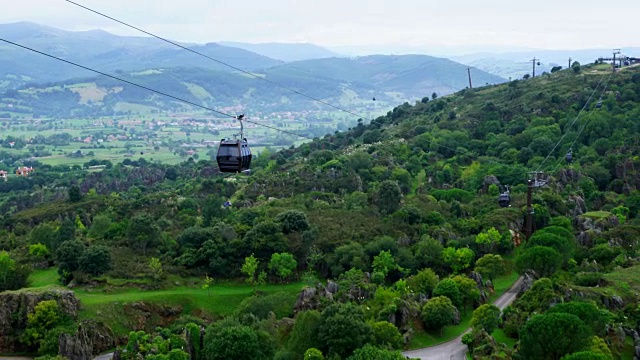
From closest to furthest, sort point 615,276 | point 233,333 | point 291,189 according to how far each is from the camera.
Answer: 1. point 233,333
2. point 615,276
3. point 291,189

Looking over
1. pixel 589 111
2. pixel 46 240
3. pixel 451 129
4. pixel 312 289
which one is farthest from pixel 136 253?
pixel 589 111

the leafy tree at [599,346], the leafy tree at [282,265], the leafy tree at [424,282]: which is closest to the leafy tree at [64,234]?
the leafy tree at [282,265]

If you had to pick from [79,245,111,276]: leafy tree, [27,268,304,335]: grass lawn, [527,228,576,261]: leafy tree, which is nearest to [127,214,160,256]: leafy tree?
[79,245,111,276]: leafy tree

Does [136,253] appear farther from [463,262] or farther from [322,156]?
[322,156]

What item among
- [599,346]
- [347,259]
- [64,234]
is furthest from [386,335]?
[64,234]

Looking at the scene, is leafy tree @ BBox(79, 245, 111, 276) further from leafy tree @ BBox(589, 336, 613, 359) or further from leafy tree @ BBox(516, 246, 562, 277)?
leafy tree @ BBox(589, 336, 613, 359)
